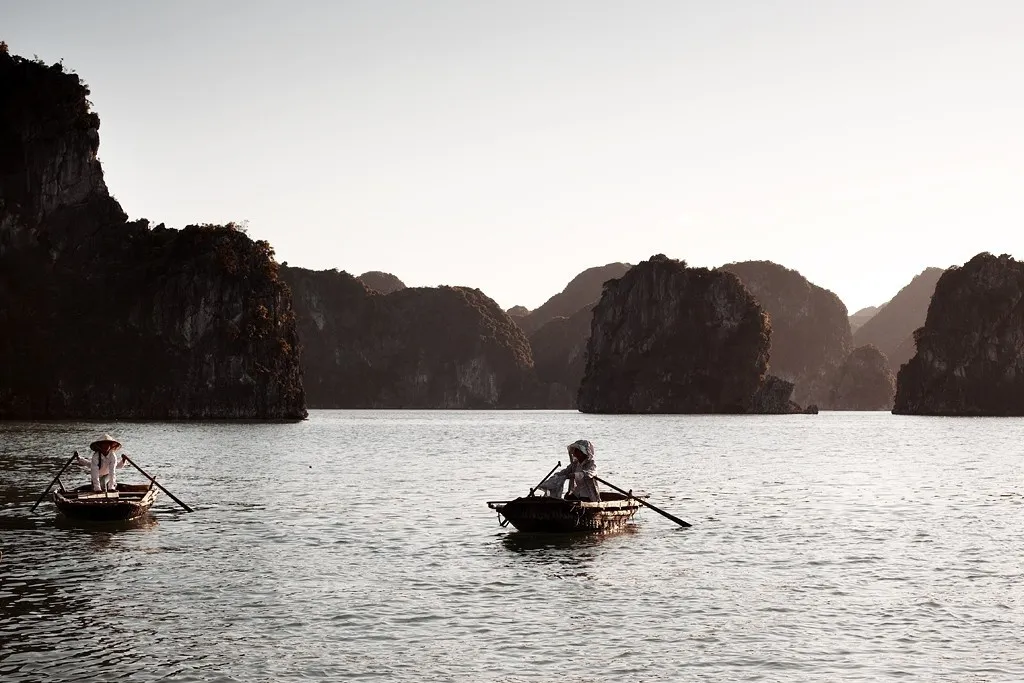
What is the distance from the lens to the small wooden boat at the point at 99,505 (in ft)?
135

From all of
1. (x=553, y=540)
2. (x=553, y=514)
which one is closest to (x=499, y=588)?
(x=553, y=514)

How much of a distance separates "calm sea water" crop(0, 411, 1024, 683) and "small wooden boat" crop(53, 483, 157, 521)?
2.27 feet

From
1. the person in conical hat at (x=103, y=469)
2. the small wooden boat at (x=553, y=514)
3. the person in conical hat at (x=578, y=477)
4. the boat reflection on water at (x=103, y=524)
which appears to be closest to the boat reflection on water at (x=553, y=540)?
the small wooden boat at (x=553, y=514)

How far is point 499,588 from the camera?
30.0 metres

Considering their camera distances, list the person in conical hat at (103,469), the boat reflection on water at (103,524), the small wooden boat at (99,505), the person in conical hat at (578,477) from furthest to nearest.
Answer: the person in conical hat at (103,469), the boat reflection on water at (103,524), the person in conical hat at (578,477), the small wooden boat at (99,505)

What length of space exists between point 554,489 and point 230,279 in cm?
16536

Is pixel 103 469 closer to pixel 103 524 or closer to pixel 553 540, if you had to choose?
pixel 103 524

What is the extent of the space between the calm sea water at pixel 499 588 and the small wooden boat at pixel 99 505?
0.69 meters

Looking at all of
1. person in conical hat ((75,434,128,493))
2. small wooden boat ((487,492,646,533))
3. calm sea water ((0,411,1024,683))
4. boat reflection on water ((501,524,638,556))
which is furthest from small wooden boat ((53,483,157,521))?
boat reflection on water ((501,524,638,556))

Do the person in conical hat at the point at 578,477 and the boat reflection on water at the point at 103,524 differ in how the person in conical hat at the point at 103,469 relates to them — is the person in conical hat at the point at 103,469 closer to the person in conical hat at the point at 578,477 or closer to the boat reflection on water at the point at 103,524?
the boat reflection on water at the point at 103,524

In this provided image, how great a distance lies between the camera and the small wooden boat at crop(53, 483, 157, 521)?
4100 centimetres

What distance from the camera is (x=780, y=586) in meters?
30.7

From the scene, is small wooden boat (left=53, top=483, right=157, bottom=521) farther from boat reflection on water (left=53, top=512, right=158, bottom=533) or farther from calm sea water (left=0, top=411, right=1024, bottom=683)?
calm sea water (left=0, top=411, right=1024, bottom=683)

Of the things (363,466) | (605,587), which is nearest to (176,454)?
(363,466)
